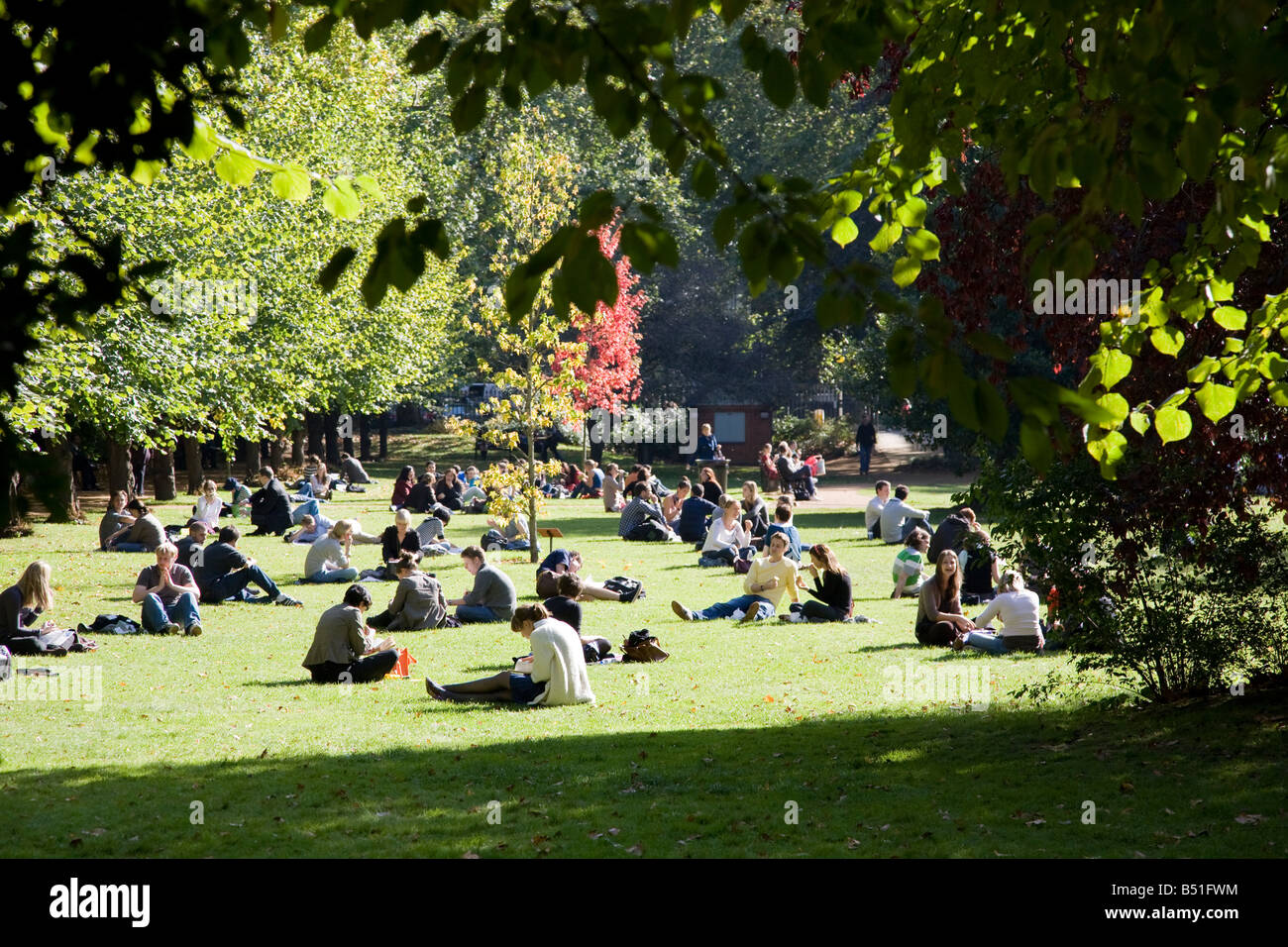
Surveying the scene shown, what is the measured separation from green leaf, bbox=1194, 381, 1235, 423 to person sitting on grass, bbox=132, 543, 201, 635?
1323 cm

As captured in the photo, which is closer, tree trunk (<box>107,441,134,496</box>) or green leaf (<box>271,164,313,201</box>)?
green leaf (<box>271,164,313,201</box>)

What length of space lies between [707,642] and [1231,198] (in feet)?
37.2

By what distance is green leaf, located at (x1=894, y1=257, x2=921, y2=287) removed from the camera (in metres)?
4.96

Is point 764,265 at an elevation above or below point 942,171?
below

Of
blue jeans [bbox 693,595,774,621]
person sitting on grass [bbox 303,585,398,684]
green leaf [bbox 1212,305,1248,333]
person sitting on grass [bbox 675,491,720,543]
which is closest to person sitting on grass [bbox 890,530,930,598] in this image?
blue jeans [bbox 693,595,774,621]

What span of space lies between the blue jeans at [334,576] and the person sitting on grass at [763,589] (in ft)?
20.3

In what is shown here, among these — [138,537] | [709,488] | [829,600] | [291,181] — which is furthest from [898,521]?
[291,181]

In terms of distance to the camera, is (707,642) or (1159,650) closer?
(1159,650)

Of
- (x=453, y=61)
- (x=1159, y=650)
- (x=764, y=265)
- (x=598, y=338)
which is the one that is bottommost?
(x=1159, y=650)

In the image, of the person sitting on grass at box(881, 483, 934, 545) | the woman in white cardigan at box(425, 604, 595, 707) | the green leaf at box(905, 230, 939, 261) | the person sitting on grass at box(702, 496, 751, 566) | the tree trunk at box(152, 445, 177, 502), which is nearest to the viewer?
the green leaf at box(905, 230, 939, 261)

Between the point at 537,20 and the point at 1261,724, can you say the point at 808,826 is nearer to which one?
the point at 1261,724

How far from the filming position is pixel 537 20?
397 centimetres

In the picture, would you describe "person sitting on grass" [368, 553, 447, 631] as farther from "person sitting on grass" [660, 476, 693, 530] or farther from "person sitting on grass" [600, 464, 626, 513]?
"person sitting on grass" [600, 464, 626, 513]

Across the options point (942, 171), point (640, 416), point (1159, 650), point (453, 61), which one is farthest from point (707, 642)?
point (640, 416)
